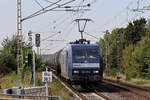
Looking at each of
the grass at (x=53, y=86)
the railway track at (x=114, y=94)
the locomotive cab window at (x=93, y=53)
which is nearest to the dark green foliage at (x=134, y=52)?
the grass at (x=53, y=86)

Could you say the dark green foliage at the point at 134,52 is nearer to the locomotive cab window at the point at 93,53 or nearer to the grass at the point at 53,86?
the grass at the point at 53,86

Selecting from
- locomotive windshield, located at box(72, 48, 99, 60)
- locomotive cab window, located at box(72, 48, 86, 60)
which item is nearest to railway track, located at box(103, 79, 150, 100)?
locomotive windshield, located at box(72, 48, 99, 60)

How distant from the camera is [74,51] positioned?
892 inches

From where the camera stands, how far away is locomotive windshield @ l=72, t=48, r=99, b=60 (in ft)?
73.9

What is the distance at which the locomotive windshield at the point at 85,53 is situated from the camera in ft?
73.9

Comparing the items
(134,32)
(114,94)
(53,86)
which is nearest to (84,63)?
(114,94)

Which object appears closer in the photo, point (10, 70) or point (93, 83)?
point (93, 83)

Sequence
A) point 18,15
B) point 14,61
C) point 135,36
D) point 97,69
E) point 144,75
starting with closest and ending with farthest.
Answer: point 97,69
point 18,15
point 14,61
point 144,75
point 135,36

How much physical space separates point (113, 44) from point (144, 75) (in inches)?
1030

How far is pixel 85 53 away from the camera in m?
22.6

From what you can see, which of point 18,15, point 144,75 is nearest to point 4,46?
point 144,75

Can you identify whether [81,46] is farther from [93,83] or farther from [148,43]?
[148,43]

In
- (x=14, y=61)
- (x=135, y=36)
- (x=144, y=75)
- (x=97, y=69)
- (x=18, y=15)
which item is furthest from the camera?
(x=135, y=36)

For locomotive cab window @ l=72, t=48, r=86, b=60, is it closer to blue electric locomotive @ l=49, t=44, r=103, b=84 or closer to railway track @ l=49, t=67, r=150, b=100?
blue electric locomotive @ l=49, t=44, r=103, b=84
